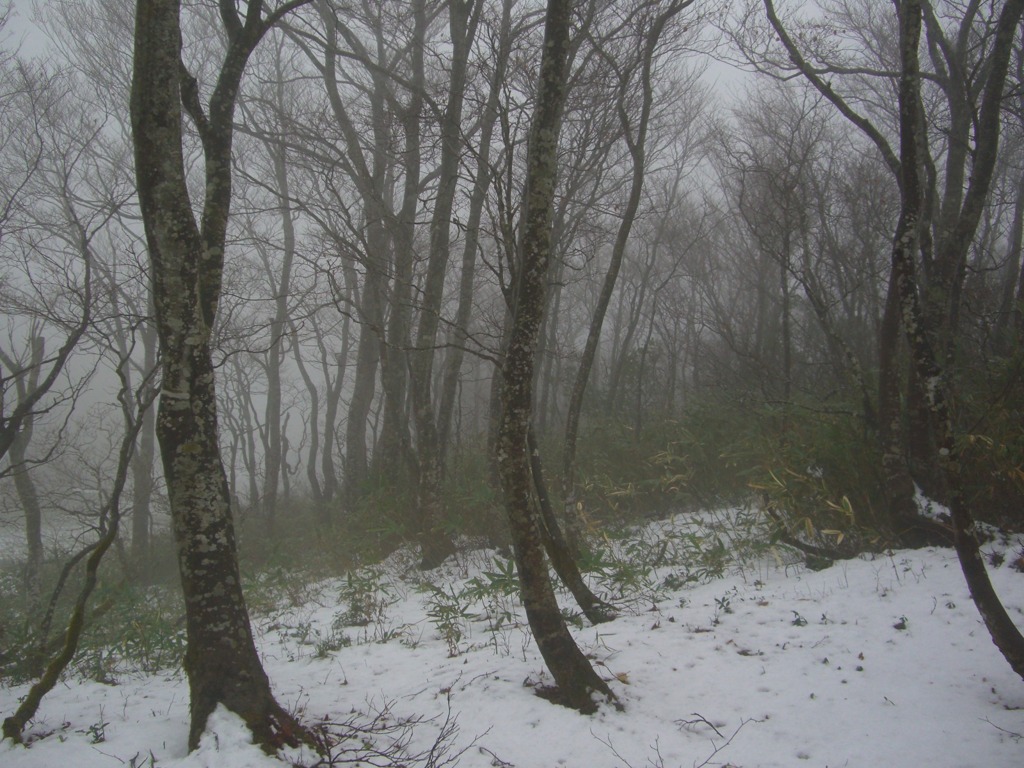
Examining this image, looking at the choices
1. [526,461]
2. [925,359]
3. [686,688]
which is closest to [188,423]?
[526,461]

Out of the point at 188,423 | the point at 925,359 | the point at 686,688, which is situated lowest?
the point at 686,688

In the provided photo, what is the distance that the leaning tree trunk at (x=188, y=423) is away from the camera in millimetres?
3230

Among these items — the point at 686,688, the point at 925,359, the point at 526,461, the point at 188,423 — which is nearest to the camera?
the point at 188,423

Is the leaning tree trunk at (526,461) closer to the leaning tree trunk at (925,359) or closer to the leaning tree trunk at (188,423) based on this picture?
the leaning tree trunk at (188,423)

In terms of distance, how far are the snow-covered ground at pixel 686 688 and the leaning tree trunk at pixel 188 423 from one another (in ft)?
0.67

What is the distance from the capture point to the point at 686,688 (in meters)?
3.92

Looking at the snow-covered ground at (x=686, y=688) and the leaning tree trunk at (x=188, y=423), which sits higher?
the leaning tree trunk at (x=188, y=423)

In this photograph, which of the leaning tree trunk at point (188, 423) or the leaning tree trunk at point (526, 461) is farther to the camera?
the leaning tree trunk at point (526, 461)

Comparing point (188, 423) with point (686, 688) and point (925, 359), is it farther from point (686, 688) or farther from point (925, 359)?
point (925, 359)

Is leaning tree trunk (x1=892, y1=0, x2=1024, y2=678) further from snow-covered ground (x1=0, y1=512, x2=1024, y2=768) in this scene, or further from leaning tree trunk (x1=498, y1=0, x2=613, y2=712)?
leaning tree trunk (x1=498, y1=0, x2=613, y2=712)

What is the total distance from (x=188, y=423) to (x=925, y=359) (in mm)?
3919

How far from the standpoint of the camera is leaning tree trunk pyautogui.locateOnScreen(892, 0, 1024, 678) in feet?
10.8

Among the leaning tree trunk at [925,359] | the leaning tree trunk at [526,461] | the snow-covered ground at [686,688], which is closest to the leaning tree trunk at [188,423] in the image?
the snow-covered ground at [686,688]

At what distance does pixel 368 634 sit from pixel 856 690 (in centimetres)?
405
